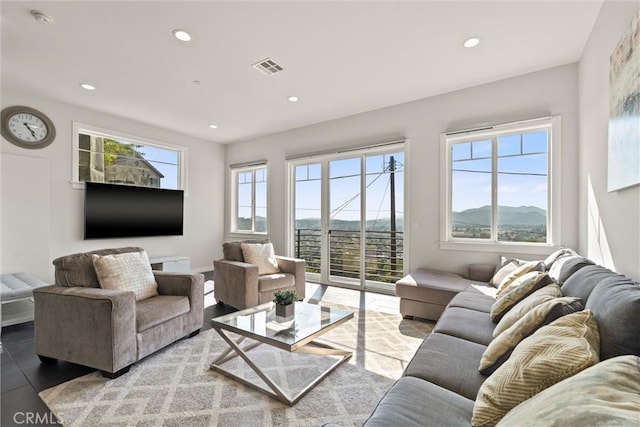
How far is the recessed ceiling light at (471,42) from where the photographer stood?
8.43 ft

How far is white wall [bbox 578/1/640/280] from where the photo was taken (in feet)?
5.43

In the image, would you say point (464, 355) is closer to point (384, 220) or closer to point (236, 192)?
point (384, 220)

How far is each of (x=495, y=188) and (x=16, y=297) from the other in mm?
5182

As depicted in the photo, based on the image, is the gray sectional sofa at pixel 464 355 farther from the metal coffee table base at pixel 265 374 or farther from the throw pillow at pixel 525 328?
the metal coffee table base at pixel 265 374

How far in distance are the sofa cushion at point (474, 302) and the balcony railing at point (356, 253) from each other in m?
1.57

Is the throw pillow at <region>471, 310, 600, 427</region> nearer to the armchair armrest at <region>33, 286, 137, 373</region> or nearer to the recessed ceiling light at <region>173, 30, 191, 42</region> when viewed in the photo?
the armchair armrest at <region>33, 286, 137, 373</region>

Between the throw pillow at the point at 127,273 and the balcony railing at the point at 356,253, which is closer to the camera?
the throw pillow at the point at 127,273

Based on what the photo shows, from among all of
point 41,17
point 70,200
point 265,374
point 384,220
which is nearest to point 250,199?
point 70,200

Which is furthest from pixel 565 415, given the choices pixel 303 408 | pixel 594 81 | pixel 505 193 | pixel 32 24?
pixel 32 24

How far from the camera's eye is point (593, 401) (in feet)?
2.14

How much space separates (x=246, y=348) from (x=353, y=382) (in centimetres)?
92

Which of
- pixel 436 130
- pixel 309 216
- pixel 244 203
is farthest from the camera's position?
pixel 244 203

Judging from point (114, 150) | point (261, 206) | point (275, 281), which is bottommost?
point (275, 281)

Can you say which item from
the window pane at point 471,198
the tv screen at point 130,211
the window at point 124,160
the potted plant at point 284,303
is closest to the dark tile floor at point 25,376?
the potted plant at point 284,303
